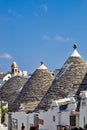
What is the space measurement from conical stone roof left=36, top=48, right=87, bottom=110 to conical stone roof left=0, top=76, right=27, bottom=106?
423 inches

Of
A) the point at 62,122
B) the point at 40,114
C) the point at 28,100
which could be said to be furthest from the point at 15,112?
the point at 62,122

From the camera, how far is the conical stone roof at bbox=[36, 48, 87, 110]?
2842 cm

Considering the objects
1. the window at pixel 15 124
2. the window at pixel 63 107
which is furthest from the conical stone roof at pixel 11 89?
the window at pixel 63 107

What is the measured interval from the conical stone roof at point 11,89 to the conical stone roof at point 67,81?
1075 cm

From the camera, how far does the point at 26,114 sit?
30.6m

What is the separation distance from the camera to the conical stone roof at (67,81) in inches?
1119

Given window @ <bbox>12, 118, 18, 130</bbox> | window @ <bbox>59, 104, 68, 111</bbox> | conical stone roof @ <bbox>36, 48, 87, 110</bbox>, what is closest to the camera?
window @ <bbox>59, 104, 68, 111</bbox>

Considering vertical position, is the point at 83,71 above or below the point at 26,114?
above

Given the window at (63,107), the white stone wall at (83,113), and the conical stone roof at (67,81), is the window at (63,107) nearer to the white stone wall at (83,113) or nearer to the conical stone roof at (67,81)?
the white stone wall at (83,113)

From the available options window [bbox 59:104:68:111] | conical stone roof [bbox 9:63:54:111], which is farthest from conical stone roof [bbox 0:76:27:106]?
window [bbox 59:104:68:111]

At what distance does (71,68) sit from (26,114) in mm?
4324

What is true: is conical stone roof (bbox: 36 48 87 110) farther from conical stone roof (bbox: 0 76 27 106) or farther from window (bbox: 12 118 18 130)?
conical stone roof (bbox: 0 76 27 106)

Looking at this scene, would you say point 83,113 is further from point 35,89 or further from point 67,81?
point 35,89

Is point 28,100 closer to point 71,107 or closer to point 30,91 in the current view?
point 30,91
